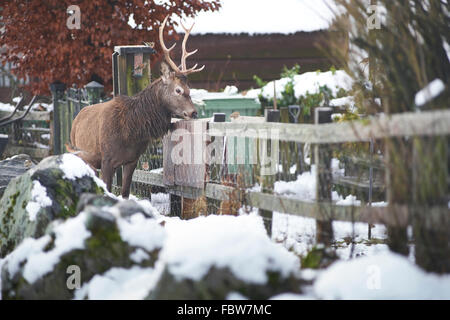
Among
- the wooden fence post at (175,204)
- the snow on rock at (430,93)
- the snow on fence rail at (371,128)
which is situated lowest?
the wooden fence post at (175,204)

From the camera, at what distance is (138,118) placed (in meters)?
7.80

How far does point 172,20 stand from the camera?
12.4 m

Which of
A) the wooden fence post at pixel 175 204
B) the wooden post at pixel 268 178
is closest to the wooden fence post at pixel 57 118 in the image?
the wooden fence post at pixel 175 204

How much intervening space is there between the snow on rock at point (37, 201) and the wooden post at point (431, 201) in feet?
9.91

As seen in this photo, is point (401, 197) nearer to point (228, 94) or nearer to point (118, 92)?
point (118, 92)

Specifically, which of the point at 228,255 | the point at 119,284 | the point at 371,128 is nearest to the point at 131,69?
the point at 119,284

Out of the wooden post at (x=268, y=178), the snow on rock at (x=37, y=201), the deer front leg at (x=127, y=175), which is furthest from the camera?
the deer front leg at (x=127, y=175)

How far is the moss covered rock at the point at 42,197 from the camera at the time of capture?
5527 millimetres

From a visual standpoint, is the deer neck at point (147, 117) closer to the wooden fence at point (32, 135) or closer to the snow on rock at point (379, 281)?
the snow on rock at point (379, 281)

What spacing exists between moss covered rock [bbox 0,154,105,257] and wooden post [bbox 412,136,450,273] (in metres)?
2.98

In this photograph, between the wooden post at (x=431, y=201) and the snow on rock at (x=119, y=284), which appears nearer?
the wooden post at (x=431, y=201)

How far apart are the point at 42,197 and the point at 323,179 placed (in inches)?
91.7

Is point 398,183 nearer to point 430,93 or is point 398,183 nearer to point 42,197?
point 430,93
